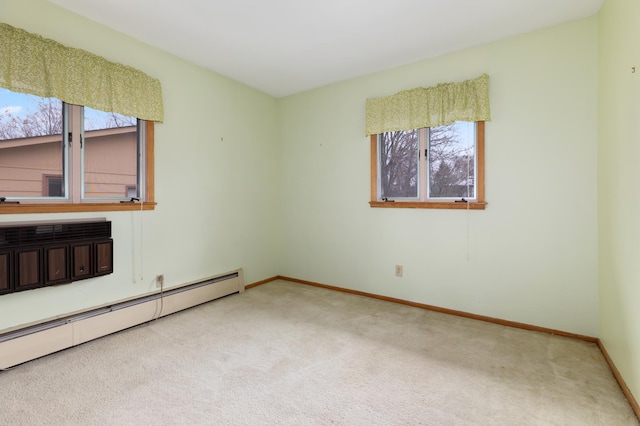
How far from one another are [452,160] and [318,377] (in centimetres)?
234

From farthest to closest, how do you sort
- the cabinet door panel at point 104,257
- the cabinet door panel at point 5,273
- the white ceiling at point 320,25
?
the cabinet door panel at point 104,257
the white ceiling at point 320,25
the cabinet door panel at point 5,273

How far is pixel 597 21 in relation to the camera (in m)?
2.37

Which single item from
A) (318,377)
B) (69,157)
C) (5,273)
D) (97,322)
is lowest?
(318,377)

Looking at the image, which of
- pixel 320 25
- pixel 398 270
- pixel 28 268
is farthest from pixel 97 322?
pixel 320 25

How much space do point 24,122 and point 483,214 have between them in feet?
12.4

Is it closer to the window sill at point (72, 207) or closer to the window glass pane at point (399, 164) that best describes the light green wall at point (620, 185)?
the window glass pane at point (399, 164)

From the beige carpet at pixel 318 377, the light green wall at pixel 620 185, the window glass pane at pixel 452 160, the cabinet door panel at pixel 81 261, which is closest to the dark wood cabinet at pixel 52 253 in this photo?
the cabinet door panel at pixel 81 261

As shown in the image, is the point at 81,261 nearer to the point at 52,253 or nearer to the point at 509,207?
the point at 52,253

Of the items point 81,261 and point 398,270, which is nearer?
point 81,261

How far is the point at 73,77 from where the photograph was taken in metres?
2.33

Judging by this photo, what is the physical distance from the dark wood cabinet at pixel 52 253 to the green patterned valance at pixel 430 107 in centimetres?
281

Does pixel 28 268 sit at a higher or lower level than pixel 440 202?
lower

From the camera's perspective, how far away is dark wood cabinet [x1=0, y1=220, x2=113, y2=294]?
2016 millimetres

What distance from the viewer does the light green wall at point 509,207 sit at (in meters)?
2.44
